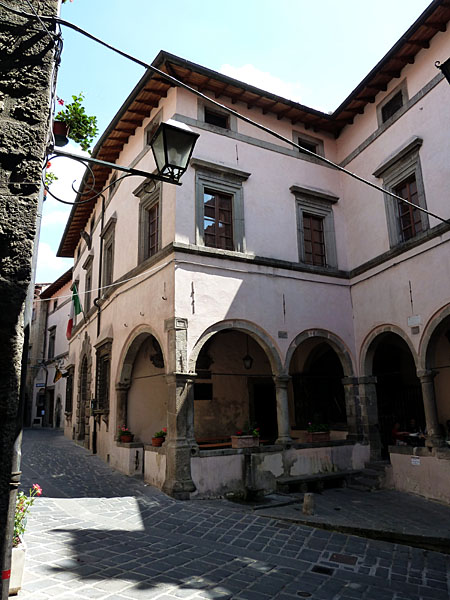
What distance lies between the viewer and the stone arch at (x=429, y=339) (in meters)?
9.16

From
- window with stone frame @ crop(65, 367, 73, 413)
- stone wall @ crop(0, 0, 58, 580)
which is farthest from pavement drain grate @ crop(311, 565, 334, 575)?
window with stone frame @ crop(65, 367, 73, 413)

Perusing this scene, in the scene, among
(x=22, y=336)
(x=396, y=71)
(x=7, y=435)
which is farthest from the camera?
(x=396, y=71)

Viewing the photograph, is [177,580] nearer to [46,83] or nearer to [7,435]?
[7,435]

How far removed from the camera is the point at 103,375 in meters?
13.1

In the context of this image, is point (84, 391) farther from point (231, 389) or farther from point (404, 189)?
point (404, 189)

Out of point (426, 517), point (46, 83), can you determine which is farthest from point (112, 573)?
point (426, 517)

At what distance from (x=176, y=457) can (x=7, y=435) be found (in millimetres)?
6678

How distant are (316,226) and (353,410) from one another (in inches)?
188

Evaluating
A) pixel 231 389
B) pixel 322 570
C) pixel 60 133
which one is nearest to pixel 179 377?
pixel 322 570

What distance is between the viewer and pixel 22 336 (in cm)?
202

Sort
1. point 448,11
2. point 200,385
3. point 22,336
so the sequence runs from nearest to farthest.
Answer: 1. point 22,336
2. point 448,11
3. point 200,385

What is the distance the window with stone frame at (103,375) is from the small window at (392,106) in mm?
9230

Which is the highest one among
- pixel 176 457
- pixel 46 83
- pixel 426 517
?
pixel 46 83

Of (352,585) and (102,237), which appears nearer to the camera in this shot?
(352,585)
